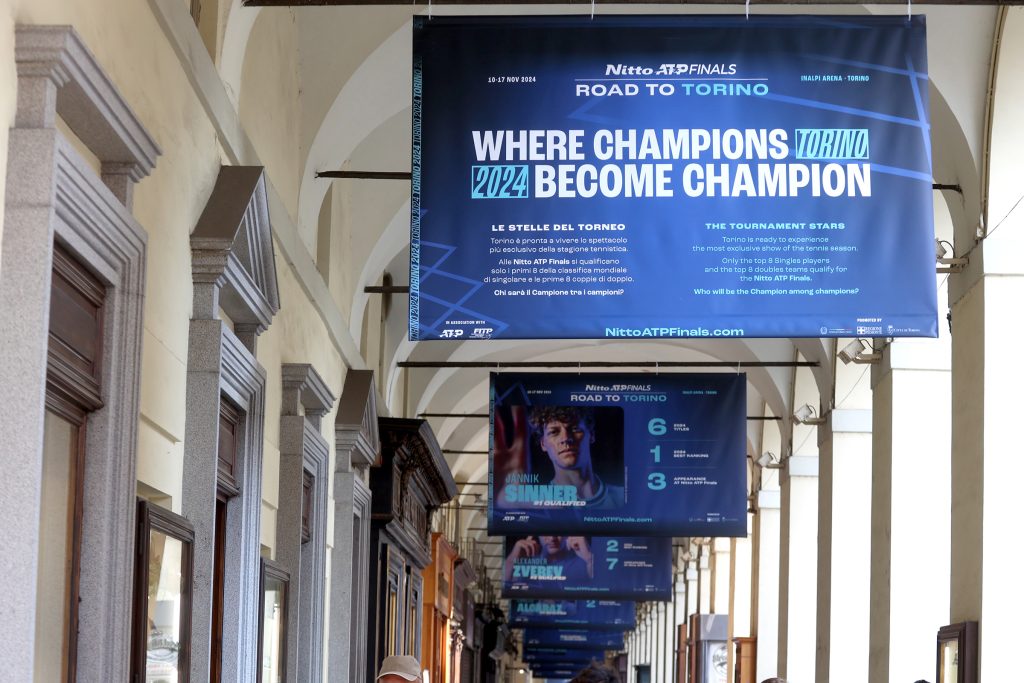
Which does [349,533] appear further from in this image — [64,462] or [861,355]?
[64,462]

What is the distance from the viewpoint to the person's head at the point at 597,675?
15.1 feet

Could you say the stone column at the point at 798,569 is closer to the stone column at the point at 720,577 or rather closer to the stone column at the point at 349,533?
the stone column at the point at 349,533

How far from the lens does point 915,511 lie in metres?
14.1

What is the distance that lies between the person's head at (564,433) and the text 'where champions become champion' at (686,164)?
29.2 feet

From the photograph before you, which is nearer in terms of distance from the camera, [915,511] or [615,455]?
[915,511]

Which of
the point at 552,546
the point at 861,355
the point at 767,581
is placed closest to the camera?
the point at 861,355

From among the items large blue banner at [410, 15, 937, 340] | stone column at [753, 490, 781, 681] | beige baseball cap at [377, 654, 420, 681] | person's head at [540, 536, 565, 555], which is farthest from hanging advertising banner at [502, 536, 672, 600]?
beige baseball cap at [377, 654, 420, 681]

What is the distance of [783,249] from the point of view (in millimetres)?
7742

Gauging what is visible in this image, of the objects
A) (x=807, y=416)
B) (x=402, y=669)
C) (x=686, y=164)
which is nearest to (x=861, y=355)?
(x=807, y=416)

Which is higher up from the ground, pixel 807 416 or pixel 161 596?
pixel 807 416

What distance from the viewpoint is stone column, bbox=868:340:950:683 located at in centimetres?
1400

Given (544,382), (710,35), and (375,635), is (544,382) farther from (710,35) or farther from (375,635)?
(710,35)

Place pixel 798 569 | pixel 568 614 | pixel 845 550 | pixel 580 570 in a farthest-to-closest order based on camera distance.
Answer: pixel 568 614 → pixel 580 570 → pixel 798 569 → pixel 845 550

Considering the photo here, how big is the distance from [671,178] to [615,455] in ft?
30.0
